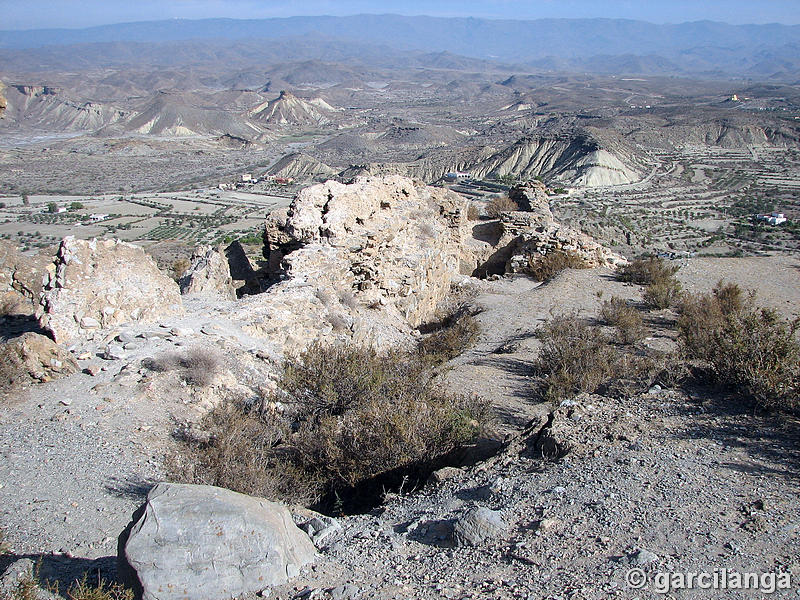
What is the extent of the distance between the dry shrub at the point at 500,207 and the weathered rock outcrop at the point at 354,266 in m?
5.02

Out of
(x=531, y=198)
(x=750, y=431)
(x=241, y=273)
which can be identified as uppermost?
(x=531, y=198)

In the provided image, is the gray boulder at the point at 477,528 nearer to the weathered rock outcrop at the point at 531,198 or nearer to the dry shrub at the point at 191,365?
the dry shrub at the point at 191,365

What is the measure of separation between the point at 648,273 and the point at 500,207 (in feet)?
26.6

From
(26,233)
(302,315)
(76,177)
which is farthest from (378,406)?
(76,177)

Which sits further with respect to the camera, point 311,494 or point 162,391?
point 162,391

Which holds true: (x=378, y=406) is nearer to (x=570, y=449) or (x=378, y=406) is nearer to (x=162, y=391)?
(x=570, y=449)

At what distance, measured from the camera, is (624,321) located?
10.1m

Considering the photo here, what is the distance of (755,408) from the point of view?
220 inches

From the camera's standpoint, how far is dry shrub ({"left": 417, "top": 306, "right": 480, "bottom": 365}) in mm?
9812

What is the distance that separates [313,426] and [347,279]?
5.17 metres

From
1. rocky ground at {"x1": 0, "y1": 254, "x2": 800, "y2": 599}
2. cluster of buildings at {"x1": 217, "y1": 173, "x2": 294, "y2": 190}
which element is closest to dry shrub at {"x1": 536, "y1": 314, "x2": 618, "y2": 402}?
rocky ground at {"x1": 0, "y1": 254, "x2": 800, "y2": 599}

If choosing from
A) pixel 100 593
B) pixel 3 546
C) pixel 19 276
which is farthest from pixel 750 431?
pixel 19 276

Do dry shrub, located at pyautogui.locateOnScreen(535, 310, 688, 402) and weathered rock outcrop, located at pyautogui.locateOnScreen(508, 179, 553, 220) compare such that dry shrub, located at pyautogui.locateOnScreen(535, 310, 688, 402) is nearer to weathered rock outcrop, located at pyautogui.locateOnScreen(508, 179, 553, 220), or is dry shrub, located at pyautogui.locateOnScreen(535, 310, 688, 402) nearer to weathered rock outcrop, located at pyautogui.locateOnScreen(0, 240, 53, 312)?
weathered rock outcrop, located at pyautogui.locateOnScreen(0, 240, 53, 312)

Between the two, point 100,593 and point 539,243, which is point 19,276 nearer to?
point 100,593
